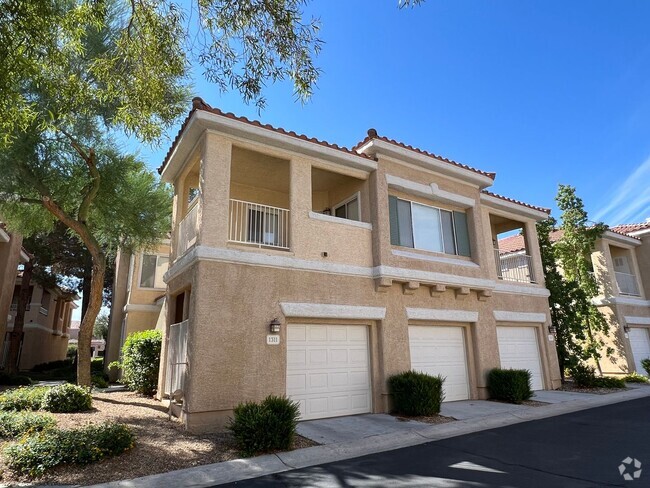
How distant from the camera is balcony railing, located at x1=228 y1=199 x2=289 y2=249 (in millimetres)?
10610

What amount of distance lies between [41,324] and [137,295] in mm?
14967

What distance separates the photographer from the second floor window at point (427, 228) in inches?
480

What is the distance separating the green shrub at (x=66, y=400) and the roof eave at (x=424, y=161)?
32.4 ft

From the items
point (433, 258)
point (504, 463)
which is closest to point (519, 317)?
point (433, 258)

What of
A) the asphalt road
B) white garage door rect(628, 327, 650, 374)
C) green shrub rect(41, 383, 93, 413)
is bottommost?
the asphalt road

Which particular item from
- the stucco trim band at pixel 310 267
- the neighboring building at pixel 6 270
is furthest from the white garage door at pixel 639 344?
the neighboring building at pixel 6 270

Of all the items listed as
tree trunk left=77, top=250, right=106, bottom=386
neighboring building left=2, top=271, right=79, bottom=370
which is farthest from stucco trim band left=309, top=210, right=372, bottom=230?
neighboring building left=2, top=271, right=79, bottom=370

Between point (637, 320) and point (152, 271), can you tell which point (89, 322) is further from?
point (637, 320)

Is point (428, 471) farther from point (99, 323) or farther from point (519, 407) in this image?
point (99, 323)

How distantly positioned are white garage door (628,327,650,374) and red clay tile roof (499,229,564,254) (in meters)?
5.53

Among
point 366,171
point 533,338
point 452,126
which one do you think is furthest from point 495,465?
point 452,126

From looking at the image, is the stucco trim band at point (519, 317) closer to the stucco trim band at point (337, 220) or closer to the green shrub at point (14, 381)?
the stucco trim band at point (337, 220)

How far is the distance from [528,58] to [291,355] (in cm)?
1185

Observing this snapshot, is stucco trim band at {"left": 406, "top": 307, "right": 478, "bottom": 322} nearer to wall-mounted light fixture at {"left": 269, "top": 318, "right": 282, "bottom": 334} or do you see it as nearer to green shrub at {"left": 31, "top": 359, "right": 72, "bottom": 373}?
wall-mounted light fixture at {"left": 269, "top": 318, "right": 282, "bottom": 334}
